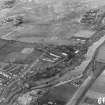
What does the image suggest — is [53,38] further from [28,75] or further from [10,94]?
[10,94]

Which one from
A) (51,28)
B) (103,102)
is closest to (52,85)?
(103,102)

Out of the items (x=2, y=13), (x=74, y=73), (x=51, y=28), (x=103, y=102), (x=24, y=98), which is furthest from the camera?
(x=2, y=13)

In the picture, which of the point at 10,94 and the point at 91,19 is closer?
the point at 10,94

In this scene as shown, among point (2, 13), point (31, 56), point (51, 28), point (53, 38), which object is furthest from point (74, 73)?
point (2, 13)

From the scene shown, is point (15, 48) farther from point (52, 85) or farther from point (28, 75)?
point (52, 85)

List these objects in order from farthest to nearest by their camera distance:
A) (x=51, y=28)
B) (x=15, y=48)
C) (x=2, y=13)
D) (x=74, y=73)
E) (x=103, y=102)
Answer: (x=2, y=13) → (x=51, y=28) → (x=15, y=48) → (x=74, y=73) → (x=103, y=102)

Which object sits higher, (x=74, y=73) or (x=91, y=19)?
(x=91, y=19)
